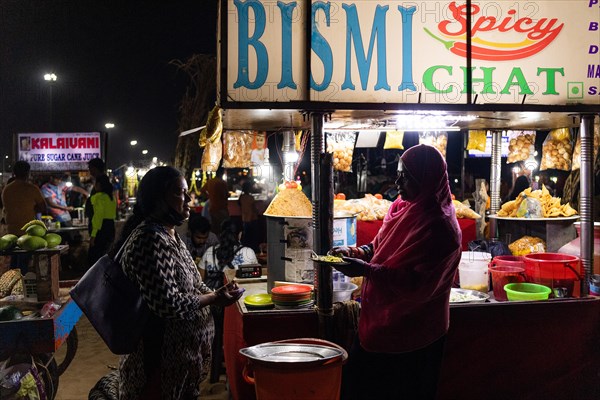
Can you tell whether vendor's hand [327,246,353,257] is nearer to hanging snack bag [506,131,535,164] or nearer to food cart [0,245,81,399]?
food cart [0,245,81,399]

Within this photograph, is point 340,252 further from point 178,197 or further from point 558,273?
point 558,273

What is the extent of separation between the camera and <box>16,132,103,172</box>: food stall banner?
16156 millimetres

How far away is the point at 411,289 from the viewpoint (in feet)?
10.5

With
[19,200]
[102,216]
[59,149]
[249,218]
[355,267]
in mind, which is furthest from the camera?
[59,149]

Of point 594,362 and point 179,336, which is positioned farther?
point 594,362

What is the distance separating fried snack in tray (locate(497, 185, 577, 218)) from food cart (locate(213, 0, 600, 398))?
5.48ft

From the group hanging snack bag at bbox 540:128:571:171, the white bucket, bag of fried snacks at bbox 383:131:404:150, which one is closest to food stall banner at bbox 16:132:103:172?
bag of fried snacks at bbox 383:131:404:150

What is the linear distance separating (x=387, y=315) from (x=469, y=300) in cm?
158

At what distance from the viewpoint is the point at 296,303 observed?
4.22 m

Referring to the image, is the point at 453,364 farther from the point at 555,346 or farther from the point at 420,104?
the point at 420,104

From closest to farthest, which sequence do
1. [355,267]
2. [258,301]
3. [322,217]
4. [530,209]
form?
[355,267] < [322,217] < [258,301] < [530,209]

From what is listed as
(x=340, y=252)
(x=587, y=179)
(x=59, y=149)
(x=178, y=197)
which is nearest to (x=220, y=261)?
(x=340, y=252)

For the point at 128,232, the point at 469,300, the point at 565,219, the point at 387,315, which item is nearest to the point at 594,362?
the point at 469,300

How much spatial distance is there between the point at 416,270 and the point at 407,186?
1.94 feet
